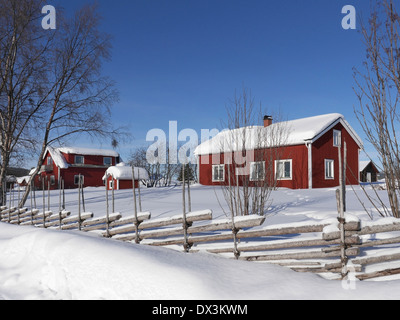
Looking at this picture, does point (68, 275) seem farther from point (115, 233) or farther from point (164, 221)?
point (115, 233)

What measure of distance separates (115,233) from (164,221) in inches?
70.9

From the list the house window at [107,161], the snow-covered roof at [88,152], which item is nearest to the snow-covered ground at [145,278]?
the snow-covered roof at [88,152]

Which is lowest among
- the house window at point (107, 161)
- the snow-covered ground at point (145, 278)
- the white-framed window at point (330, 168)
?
the snow-covered ground at point (145, 278)

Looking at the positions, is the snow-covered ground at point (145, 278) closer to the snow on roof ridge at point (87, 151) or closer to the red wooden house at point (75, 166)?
the red wooden house at point (75, 166)

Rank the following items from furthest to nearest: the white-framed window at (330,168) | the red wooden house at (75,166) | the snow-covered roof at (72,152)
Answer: the red wooden house at (75,166)
the snow-covered roof at (72,152)
the white-framed window at (330,168)

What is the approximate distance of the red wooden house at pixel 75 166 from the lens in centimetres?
3278

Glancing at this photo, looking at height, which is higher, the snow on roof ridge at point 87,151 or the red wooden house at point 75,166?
the snow on roof ridge at point 87,151

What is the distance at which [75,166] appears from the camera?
33000 mm

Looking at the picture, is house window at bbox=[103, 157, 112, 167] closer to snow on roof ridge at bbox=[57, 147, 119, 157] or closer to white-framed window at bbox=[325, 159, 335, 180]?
snow on roof ridge at bbox=[57, 147, 119, 157]

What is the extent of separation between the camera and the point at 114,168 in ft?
96.1

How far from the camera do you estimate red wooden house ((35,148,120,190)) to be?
32.8 meters

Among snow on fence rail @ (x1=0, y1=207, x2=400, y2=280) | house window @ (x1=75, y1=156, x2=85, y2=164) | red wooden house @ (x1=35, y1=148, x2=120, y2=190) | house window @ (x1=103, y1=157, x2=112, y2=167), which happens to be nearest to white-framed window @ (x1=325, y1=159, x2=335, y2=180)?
snow on fence rail @ (x1=0, y1=207, x2=400, y2=280)

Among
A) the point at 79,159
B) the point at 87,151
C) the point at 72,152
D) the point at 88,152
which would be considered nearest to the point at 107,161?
the point at 88,152
